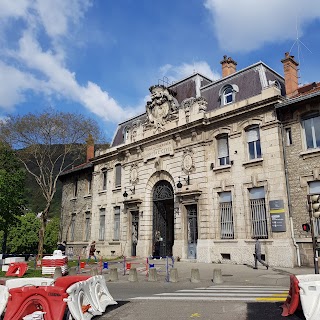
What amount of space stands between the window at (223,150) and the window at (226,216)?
6.51 ft

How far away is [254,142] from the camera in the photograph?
19.3 metres

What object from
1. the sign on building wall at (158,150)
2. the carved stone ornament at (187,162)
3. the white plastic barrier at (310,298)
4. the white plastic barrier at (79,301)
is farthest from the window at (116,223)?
the white plastic barrier at (310,298)

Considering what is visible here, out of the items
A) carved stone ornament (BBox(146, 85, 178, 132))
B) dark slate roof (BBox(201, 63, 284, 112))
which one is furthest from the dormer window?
carved stone ornament (BBox(146, 85, 178, 132))

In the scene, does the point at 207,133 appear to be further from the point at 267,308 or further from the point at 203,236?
the point at 267,308

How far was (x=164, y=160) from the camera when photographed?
2375cm

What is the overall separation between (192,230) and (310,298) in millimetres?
15345

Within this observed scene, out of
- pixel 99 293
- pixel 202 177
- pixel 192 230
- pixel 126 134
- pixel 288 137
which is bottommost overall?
pixel 99 293

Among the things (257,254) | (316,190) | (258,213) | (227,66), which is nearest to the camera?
(257,254)

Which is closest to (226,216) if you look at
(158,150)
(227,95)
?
(158,150)

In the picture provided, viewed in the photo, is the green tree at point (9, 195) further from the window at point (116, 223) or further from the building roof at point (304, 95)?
the building roof at point (304, 95)

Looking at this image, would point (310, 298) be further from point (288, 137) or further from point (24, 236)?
point (24, 236)

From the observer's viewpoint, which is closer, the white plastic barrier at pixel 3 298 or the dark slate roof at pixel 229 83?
the white plastic barrier at pixel 3 298

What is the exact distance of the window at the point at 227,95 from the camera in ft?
71.0

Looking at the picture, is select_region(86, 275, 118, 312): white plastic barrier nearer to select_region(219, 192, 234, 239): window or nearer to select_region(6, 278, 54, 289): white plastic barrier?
select_region(6, 278, 54, 289): white plastic barrier
